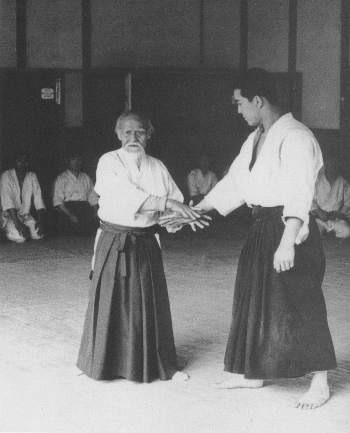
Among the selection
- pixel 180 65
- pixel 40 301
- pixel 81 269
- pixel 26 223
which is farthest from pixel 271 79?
pixel 180 65

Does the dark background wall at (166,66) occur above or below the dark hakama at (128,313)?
above

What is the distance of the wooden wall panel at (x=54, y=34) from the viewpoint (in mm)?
10203

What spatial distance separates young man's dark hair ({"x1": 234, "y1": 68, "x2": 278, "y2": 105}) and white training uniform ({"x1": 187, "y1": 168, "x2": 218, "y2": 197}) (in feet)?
21.5

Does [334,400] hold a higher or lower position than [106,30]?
lower

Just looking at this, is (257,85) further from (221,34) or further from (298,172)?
(221,34)

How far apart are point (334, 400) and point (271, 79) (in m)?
1.66

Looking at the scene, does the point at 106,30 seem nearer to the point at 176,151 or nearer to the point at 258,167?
the point at 176,151

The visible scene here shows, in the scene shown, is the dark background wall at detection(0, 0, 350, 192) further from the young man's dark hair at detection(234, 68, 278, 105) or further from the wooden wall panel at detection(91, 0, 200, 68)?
the young man's dark hair at detection(234, 68, 278, 105)

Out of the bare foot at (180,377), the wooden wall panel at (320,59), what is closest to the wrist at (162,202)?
the bare foot at (180,377)

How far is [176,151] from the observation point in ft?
36.9

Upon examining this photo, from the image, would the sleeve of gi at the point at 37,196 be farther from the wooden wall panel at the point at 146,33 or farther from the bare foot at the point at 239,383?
the bare foot at the point at 239,383

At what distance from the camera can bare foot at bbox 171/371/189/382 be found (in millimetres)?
4570

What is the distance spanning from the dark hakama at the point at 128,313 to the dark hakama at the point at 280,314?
519mm

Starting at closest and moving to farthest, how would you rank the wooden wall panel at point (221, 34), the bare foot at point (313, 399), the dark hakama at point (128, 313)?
the bare foot at point (313, 399) → the dark hakama at point (128, 313) → the wooden wall panel at point (221, 34)
